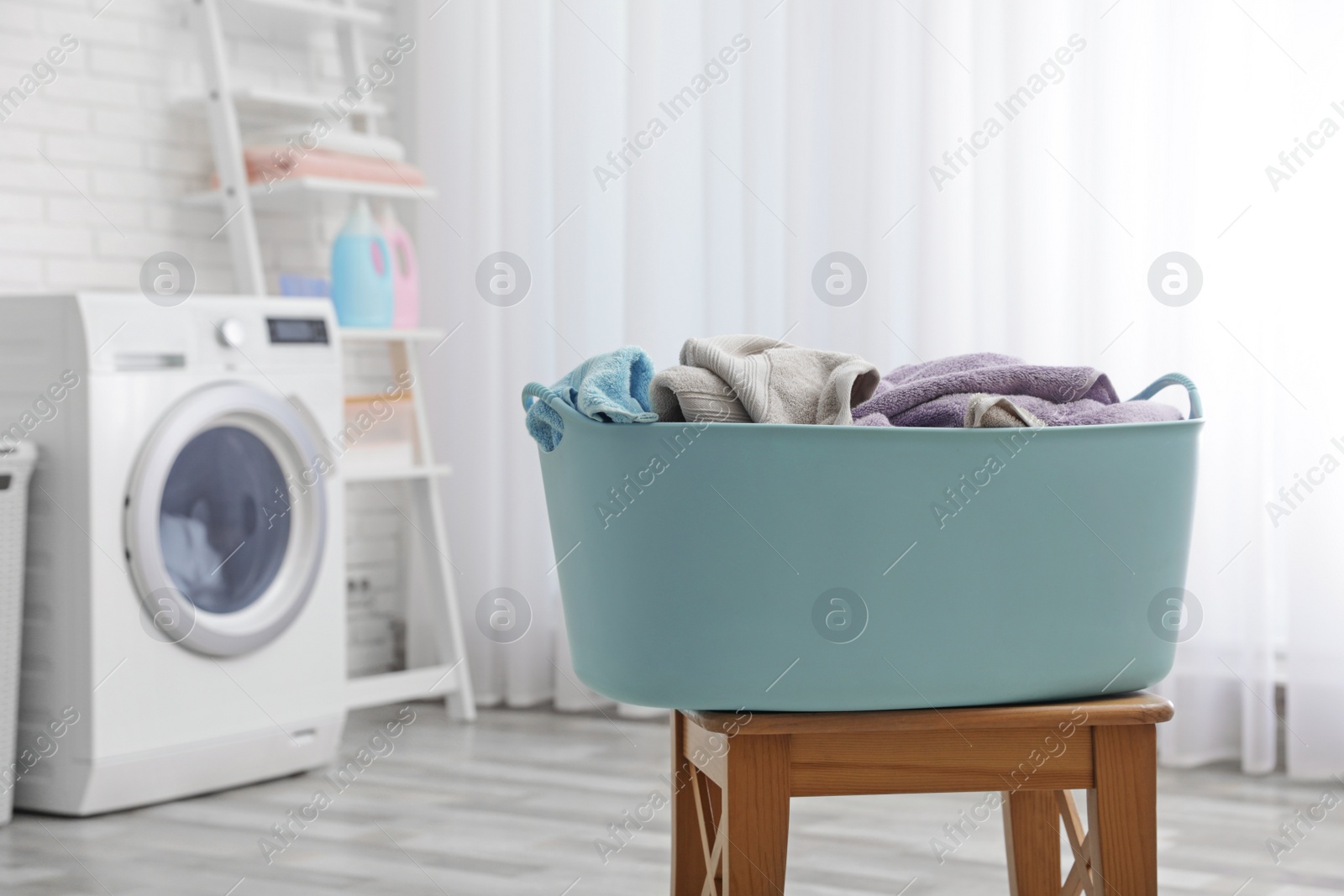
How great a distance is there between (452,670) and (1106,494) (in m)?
2.20

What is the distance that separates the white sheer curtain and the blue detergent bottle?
27 centimetres

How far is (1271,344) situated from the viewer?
232cm

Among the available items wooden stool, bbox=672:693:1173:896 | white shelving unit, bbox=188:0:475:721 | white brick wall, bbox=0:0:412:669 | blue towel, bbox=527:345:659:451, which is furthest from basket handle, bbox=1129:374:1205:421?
white brick wall, bbox=0:0:412:669

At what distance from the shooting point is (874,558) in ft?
3.28

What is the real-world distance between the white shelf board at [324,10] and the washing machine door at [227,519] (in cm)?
101

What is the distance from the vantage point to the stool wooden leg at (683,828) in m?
1.30

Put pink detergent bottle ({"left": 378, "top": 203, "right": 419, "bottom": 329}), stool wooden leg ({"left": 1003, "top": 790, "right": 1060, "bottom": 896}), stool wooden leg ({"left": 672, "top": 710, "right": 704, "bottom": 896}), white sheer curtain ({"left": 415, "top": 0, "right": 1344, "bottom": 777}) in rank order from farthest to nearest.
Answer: pink detergent bottle ({"left": 378, "top": 203, "right": 419, "bottom": 329})
white sheer curtain ({"left": 415, "top": 0, "right": 1344, "bottom": 777})
stool wooden leg ({"left": 1003, "top": 790, "right": 1060, "bottom": 896})
stool wooden leg ({"left": 672, "top": 710, "right": 704, "bottom": 896})

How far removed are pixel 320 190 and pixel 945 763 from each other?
2191 millimetres

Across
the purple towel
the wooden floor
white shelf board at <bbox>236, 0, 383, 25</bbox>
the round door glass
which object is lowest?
the wooden floor

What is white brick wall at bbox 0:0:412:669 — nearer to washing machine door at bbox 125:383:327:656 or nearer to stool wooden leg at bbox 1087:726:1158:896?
washing machine door at bbox 125:383:327:656

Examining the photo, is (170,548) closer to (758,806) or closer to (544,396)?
(544,396)

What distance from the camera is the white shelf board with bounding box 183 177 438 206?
283 cm

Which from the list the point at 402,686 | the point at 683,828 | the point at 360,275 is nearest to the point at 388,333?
the point at 360,275

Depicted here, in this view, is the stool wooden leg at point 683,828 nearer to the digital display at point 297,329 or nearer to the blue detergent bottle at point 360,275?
the digital display at point 297,329
